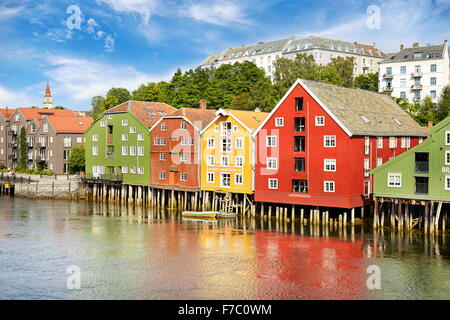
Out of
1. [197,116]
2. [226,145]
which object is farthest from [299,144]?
[197,116]

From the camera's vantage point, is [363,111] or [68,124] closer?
[363,111]

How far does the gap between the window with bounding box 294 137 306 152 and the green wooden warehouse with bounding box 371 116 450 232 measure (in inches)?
291

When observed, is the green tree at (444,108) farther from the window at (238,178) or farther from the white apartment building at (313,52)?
the white apartment building at (313,52)

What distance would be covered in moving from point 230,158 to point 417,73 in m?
44.7

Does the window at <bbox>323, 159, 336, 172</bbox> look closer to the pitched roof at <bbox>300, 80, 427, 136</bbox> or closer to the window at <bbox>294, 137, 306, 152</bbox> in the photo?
the window at <bbox>294, 137, 306, 152</bbox>

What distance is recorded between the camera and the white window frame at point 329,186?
159ft

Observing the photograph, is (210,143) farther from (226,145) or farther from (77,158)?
(77,158)

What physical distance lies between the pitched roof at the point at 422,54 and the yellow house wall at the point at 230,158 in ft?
147

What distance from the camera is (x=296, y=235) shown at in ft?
147

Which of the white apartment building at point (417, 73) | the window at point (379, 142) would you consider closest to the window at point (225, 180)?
the window at point (379, 142)

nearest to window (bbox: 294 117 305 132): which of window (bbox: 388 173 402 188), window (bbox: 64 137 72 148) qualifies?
window (bbox: 388 173 402 188)

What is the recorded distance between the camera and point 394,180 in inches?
1789

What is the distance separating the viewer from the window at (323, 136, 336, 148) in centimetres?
4872
